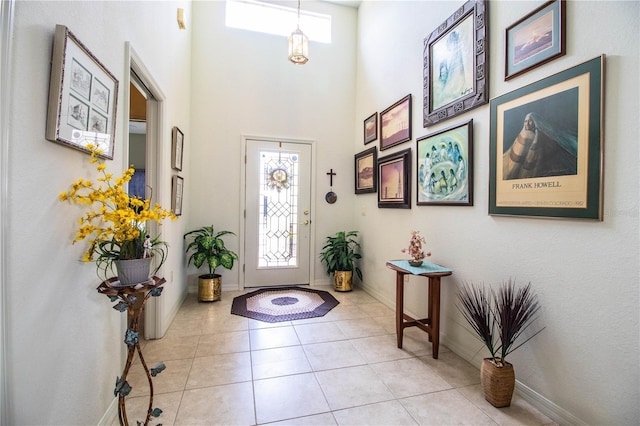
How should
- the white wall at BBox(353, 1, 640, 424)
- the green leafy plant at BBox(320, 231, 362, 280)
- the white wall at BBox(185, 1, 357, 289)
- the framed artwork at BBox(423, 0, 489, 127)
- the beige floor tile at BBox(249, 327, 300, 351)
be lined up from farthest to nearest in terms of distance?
the green leafy plant at BBox(320, 231, 362, 280) < the white wall at BBox(185, 1, 357, 289) < the beige floor tile at BBox(249, 327, 300, 351) < the framed artwork at BBox(423, 0, 489, 127) < the white wall at BBox(353, 1, 640, 424)

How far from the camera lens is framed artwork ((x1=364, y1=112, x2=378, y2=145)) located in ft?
12.3

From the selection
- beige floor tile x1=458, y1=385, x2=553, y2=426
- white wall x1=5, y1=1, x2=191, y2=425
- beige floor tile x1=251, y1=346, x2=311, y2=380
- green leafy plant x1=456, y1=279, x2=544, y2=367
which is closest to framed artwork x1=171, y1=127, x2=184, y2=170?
white wall x1=5, y1=1, x2=191, y2=425

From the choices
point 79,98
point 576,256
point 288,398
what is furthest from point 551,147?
point 79,98

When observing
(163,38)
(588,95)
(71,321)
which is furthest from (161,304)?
(588,95)

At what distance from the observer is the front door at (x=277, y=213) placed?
409 cm

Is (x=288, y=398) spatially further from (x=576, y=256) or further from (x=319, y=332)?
(x=576, y=256)

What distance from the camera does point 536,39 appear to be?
1709 millimetres

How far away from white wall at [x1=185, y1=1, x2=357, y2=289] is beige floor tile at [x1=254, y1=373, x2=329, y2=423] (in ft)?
7.56

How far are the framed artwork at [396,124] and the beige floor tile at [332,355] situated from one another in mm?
2145

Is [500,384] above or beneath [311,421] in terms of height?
above

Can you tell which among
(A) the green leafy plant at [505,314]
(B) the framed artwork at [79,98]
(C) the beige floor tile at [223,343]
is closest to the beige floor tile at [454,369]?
(A) the green leafy plant at [505,314]

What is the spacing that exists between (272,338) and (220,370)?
60 cm

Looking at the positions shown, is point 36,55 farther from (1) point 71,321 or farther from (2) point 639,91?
(2) point 639,91

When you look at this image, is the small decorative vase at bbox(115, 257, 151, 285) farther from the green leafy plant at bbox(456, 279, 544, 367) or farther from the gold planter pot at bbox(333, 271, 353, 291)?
the gold planter pot at bbox(333, 271, 353, 291)
